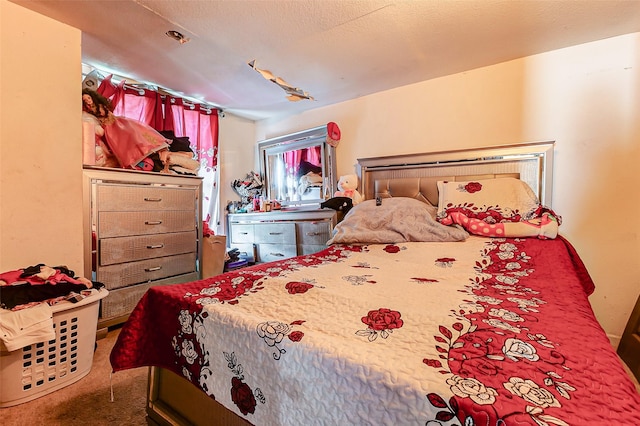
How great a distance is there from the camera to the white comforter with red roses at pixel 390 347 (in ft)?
1.46

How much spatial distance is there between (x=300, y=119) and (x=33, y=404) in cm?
323

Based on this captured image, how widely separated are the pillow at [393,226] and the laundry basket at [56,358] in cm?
152

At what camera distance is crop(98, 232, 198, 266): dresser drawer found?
2.02 m

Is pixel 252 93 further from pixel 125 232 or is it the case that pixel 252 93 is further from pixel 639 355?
pixel 639 355

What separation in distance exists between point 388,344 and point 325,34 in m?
2.04

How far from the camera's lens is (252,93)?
9.73ft

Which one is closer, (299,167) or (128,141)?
(128,141)

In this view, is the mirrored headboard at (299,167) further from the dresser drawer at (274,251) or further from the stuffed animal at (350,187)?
the dresser drawer at (274,251)

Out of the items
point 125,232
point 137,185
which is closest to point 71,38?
Result: point 137,185

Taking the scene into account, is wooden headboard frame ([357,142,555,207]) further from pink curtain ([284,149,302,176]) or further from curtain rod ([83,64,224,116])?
curtain rod ([83,64,224,116])

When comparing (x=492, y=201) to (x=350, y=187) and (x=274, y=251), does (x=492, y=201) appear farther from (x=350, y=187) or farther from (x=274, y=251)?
(x=274, y=251)

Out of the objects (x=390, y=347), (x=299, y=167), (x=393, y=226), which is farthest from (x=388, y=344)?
(x=299, y=167)

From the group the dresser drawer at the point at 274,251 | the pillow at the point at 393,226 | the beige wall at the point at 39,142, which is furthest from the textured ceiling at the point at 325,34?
the dresser drawer at the point at 274,251

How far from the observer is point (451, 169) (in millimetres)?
2445
